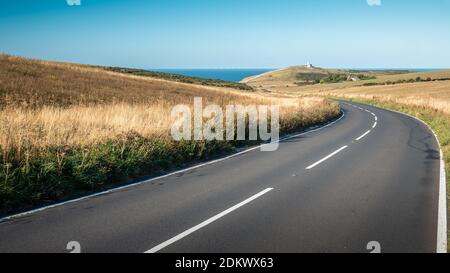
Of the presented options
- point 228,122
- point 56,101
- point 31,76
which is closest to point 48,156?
point 228,122

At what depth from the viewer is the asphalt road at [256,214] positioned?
5434mm

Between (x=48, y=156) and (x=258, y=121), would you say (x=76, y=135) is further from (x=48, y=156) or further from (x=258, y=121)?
(x=258, y=121)

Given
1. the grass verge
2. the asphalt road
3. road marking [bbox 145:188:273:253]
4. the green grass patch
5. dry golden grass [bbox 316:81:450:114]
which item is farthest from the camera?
dry golden grass [bbox 316:81:450:114]

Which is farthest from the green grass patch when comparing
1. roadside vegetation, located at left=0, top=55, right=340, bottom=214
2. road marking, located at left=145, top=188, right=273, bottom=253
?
road marking, located at left=145, top=188, right=273, bottom=253

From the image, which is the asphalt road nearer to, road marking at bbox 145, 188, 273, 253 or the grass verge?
road marking at bbox 145, 188, 273, 253

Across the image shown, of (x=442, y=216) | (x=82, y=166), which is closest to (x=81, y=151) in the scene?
(x=82, y=166)

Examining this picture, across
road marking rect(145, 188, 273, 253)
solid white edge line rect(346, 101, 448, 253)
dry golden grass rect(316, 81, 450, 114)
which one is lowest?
solid white edge line rect(346, 101, 448, 253)

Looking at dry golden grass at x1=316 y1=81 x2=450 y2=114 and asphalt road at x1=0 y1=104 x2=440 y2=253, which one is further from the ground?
dry golden grass at x1=316 y1=81 x2=450 y2=114

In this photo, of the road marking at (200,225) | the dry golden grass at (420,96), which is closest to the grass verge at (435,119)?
the dry golden grass at (420,96)

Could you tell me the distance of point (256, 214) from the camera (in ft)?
22.2

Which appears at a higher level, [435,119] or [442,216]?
[435,119]

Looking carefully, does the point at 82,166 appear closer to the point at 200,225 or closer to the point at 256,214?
the point at 200,225

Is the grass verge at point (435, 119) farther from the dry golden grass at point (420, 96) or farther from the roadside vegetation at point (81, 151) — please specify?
the roadside vegetation at point (81, 151)

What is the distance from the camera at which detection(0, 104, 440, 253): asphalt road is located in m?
5.43
